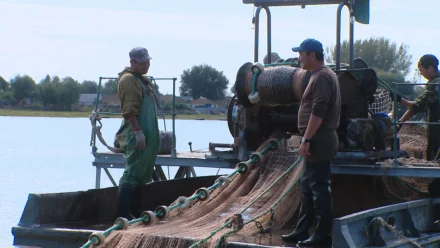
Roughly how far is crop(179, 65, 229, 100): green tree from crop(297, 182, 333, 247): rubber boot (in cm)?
2527

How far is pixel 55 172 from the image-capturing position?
27.8m

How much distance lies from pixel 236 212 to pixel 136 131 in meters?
1.20

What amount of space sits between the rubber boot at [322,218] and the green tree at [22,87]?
65.6 meters

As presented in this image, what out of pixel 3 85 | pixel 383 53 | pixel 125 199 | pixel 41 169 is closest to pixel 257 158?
pixel 125 199

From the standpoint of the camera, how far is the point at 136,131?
8633mm

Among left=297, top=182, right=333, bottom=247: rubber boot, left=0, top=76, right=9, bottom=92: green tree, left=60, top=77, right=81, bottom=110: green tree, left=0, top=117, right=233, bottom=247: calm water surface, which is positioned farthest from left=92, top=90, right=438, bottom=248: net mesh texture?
left=0, top=76, right=9, bottom=92: green tree

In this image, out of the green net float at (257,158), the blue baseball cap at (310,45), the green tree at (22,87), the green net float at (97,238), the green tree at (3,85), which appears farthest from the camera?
the green tree at (3,85)

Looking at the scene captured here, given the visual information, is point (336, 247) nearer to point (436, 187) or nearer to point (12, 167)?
point (436, 187)

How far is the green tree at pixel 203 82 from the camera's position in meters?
33.8

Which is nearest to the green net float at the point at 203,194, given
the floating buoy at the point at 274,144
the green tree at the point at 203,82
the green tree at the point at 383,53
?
the floating buoy at the point at 274,144

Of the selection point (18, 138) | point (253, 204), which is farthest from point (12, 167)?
point (253, 204)

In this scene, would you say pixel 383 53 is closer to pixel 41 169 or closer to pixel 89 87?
pixel 41 169

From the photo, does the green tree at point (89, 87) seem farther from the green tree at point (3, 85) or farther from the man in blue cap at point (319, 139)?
the man in blue cap at point (319, 139)

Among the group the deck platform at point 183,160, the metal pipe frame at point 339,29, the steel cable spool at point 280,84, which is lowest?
the deck platform at point 183,160
